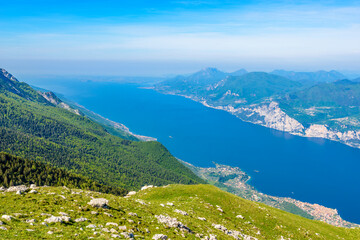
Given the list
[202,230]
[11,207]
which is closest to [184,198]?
[202,230]

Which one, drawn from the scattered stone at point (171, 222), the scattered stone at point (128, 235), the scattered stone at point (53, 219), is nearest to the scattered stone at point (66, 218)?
the scattered stone at point (53, 219)

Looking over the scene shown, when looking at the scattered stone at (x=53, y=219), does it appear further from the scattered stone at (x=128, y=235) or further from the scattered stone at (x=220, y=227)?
the scattered stone at (x=220, y=227)

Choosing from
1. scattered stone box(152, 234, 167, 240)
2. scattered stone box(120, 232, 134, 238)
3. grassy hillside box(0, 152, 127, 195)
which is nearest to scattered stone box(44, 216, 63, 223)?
scattered stone box(120, 232, 134, 238)

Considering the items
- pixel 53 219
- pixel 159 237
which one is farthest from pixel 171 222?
pixel 53 219

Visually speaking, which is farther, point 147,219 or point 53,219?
point 147,219

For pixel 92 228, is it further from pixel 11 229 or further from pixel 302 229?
pixel 302 229

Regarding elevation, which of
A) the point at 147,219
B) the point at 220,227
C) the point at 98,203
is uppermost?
the point at 98,203

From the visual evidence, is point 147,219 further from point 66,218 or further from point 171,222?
point 66,218
